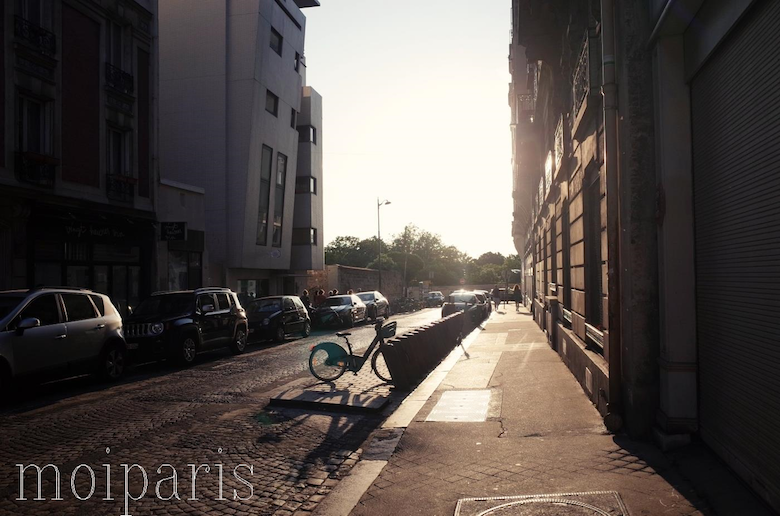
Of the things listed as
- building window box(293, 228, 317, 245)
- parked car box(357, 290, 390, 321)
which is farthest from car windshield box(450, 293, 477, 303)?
building window box(293, 228, 317, 245)

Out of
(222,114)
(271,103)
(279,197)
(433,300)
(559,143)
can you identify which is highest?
(271,103)

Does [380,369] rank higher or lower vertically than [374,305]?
lower

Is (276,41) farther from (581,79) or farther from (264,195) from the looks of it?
(581,79)

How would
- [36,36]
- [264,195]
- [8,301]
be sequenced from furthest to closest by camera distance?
[264,195]
[36,36]
[8,301]

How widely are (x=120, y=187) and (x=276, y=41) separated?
56.7 ft

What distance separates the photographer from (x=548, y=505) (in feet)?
15.4

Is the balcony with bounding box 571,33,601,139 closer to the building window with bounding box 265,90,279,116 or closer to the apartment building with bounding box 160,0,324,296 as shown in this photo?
the apartment building with bounding box 160,0,324,296

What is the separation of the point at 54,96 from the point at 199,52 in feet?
50.3

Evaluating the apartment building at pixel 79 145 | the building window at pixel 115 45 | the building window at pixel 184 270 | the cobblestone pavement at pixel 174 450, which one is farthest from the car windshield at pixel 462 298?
the cobblestone pavement at pixel 174 450

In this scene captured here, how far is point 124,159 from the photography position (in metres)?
21.7

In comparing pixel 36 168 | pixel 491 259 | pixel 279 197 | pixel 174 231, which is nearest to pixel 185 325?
pixel 36 168

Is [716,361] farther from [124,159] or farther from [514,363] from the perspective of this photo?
[124,159]

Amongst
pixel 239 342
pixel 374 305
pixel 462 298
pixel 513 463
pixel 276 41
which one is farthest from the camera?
pixel 462 298

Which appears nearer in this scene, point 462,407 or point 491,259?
point 462,407
